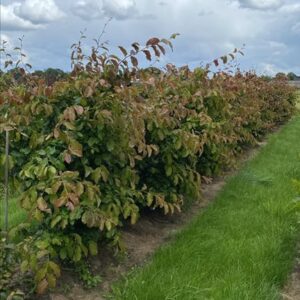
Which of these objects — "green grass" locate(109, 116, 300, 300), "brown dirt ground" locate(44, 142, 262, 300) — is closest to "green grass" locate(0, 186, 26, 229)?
"brown dirt ground" locate(44, 142, 262, 300)

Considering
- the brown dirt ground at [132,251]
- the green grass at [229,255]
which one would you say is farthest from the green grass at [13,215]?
the green grass at [229,255]

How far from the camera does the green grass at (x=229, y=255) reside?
3746mm

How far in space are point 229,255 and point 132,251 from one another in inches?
31.9

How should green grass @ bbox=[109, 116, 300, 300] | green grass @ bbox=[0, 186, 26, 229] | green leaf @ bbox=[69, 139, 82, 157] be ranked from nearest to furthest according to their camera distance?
green leaf @ bbox=[69, 139, 82, 157], green grass @ bbox=[109, 116, 300, 300], green grass @ bbox=[0, 186, 26, 229]

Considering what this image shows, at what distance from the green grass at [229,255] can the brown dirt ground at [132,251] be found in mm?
135

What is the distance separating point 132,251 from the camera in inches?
181

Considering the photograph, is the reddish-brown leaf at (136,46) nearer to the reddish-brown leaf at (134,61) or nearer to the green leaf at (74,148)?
the reddish-brown leaf at (134,61)

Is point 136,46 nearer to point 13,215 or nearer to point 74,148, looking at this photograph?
point 74,148

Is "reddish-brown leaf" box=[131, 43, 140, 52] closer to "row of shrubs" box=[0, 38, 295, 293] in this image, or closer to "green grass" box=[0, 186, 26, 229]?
"row of shrubs" box=[0, 38, 295, 293]

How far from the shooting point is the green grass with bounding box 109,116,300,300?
A: 375 cm

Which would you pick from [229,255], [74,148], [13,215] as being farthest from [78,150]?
[13,215]

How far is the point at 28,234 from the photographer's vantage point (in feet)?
12.7

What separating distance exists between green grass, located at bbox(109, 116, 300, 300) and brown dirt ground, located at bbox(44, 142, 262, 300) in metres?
0.14

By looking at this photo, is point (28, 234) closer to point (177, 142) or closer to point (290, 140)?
point (177, 142)
